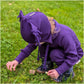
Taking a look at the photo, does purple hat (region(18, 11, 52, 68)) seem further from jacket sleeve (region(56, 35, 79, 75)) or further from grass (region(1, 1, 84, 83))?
grass (region(1, 1, 84, 83))

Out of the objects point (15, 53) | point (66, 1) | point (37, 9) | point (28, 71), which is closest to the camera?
point (28, 71)

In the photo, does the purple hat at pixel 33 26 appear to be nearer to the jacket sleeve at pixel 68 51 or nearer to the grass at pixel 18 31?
the jacket sleeve at pixel 68 51

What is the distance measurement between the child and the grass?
20 centimetres

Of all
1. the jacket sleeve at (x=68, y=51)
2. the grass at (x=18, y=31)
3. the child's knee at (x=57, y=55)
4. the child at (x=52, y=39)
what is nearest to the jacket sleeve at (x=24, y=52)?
the child at (x=52, y=39)

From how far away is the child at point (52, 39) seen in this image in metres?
1.61

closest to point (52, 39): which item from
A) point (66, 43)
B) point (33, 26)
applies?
point (66, 43)

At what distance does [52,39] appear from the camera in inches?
78.1

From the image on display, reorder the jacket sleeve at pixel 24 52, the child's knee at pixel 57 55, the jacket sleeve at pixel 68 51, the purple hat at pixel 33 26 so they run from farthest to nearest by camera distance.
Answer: the jacket sleeve at pixel 24 52 < the child's knee at pixel 57 55 < the jacket sleeve at pixel 68 51 < the purple hat at pixel 33 26

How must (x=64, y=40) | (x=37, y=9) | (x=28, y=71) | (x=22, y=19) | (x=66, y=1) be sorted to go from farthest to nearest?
(x=66, y=1)
(x=37, y=9)
(x=28, y=71)
(x=64, y=40)
(x=22, y=19)

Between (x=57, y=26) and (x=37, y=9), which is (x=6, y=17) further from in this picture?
(x=57, y=26)

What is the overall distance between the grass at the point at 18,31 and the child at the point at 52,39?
0.20 meters

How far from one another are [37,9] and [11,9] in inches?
32.9

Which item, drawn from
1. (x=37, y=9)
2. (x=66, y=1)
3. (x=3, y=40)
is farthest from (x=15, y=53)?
(x=66, y=1)

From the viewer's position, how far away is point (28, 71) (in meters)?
2.44
